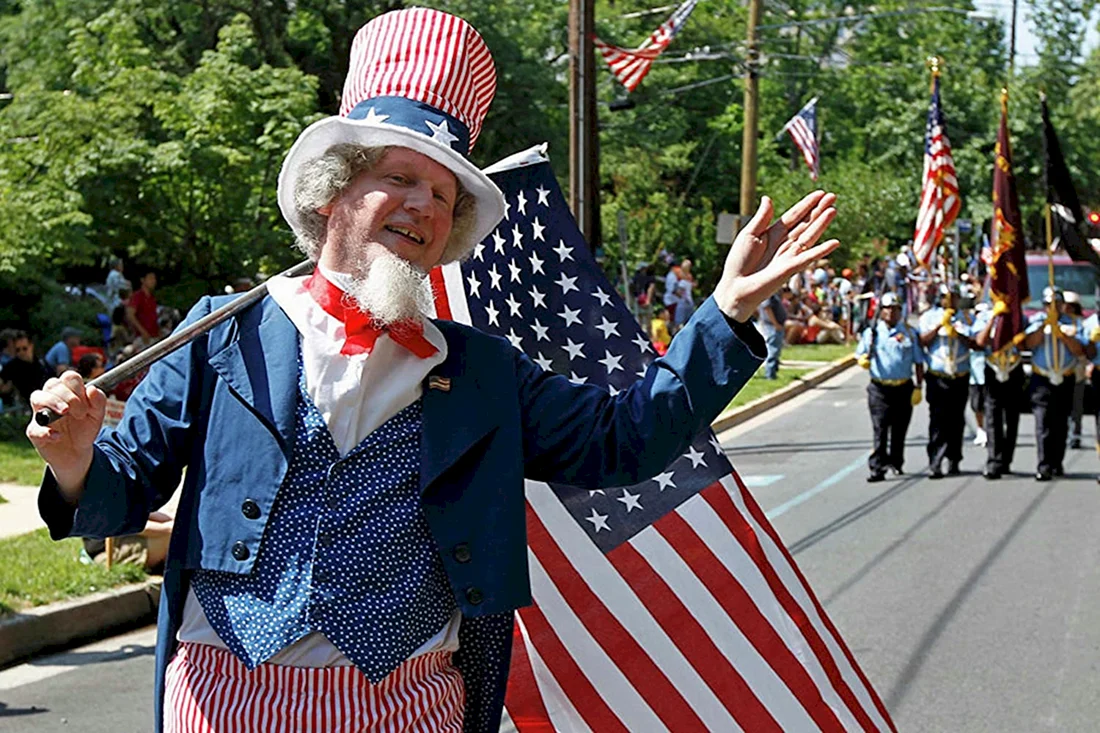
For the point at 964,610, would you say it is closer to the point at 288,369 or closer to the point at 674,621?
the point at 674,621

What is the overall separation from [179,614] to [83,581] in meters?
6.17

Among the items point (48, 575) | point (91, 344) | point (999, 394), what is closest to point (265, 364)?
point (48, 575)

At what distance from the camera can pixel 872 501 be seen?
44.4ft

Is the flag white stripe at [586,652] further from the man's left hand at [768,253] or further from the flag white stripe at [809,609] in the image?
the man's left hand at [768,253]

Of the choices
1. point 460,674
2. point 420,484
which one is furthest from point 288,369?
point 460,674

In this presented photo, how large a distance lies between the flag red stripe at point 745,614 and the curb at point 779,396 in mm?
11408

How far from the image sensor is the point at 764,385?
2441 cm

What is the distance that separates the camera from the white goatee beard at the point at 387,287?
107 inches

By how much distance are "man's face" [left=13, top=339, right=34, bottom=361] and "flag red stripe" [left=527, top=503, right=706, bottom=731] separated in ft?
40.5

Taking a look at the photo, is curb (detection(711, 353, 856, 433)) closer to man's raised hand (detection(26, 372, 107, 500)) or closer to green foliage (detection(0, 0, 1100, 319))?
green foliage (detection(0, 0, 1100, 319))

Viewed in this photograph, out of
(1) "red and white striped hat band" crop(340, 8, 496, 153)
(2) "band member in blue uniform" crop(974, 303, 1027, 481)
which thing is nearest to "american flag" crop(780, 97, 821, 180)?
(2) "band member in blue uniform" crop(974, 303, 1027, 481)

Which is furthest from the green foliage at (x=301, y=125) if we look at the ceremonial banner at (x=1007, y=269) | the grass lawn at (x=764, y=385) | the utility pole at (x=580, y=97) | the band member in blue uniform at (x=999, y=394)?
the band member in blue uniform at (x=999, y=394)

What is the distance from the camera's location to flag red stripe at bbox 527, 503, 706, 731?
3.84 m

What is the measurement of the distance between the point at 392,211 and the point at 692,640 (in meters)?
1.51
